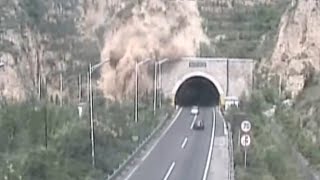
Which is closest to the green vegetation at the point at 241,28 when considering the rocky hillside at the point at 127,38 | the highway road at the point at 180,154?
the rocky hillside at the point at 127,38

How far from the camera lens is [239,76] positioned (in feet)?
263

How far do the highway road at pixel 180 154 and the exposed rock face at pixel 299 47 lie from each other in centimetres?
788

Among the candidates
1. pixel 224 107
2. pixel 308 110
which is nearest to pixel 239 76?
pixel 224 107

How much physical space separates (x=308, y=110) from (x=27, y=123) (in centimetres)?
2193

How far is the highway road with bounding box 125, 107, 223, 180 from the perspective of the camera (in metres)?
41.8

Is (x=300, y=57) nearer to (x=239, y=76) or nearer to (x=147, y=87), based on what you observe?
(x=239, y=76)

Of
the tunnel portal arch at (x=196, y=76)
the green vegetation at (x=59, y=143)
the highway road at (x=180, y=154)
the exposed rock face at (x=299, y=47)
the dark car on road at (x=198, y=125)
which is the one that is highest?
the exposed rock face at (x=299, y=47)

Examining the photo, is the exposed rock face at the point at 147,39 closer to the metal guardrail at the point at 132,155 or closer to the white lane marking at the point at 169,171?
the metal guardrail at the point at 132,155

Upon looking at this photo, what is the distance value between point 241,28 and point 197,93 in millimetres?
19034

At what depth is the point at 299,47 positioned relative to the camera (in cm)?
7431

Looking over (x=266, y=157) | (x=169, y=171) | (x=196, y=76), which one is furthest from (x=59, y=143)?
(x=196, y=76)

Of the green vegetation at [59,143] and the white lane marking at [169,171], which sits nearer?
the green vegetation at [59,143]

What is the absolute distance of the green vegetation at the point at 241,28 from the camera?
98.7 meters

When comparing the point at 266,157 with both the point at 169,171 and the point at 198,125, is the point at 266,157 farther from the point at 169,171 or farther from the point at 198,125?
the point at 198,125
